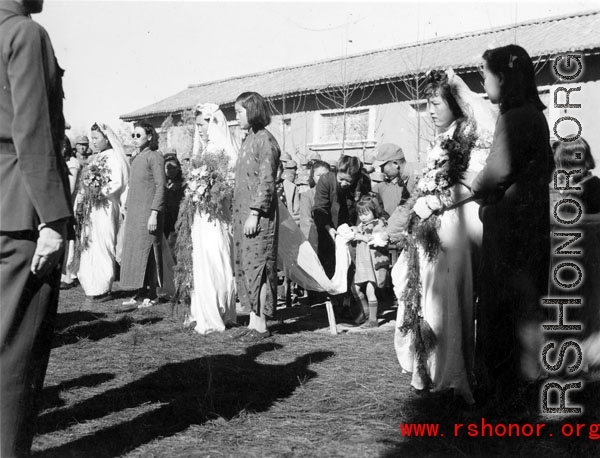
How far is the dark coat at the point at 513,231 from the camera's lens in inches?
163

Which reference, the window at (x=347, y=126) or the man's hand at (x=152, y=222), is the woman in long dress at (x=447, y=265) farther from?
the window at (x=347, y=126)

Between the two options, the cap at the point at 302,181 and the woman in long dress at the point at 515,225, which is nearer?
the woman in long dress at the point at 515,225

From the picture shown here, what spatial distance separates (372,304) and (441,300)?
334 centimetres

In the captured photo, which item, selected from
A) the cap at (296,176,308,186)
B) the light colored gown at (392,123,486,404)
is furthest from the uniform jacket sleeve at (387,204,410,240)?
the cap at (296,176,308,186)

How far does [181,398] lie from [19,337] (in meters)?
2.02

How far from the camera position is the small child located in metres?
8.31

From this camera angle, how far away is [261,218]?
7082mm

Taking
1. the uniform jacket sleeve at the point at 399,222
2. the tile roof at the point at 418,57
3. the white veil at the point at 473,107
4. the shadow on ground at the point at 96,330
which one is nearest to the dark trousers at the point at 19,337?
the uniform jacket sleeve at the point at 399,222

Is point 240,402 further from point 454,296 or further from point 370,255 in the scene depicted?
point 370,255

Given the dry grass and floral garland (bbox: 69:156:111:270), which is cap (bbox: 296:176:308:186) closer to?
floral garland (bbox: 69:156:111:270)

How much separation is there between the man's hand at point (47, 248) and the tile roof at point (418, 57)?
1234cm

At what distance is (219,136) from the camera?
7.96 m

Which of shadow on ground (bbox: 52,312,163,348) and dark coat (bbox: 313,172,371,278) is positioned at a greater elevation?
dark coat (bbox: 313,172,371,278)

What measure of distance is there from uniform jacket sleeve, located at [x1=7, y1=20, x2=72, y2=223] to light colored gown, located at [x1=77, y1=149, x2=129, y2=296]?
705 cm
